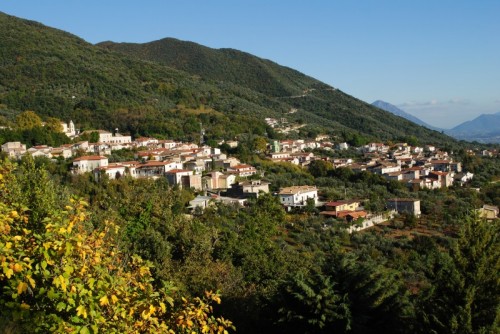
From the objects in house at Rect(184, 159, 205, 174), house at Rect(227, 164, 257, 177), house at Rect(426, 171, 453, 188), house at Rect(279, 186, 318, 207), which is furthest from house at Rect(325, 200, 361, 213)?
house at Rect(426, 171, 453, 188)

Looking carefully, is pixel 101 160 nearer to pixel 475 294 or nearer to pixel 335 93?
pixel 475 294

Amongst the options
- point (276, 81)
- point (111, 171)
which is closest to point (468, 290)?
point (111, 171)

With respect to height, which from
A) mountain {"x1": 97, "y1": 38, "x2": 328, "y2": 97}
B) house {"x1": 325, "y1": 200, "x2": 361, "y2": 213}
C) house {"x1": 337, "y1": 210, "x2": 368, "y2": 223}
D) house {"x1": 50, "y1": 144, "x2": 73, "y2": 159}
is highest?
mountain {"x1": 97, "y1": 38, "x2": 328, "y2": 97}

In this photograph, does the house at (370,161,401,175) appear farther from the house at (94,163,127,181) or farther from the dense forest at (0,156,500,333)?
the house at (94,163,127,181)

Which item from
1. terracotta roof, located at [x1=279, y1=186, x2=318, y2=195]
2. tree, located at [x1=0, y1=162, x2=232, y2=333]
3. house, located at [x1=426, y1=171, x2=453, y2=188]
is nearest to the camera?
tree, located at [x1=0, y1=162, x2=232, y2=333]

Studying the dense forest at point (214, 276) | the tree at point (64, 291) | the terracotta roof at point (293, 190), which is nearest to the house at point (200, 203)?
the dense forest at point (214, 276)

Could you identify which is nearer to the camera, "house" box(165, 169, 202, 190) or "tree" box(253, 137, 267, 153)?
"house" box(165, 169, 202, 190)

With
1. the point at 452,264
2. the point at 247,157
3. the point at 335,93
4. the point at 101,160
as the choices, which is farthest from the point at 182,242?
the point at 335,93
